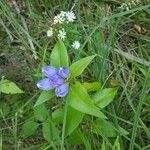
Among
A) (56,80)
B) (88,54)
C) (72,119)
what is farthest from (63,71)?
(88,54)

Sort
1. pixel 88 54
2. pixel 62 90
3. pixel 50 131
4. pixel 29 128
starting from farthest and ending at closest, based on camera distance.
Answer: pixel 88 54, pixel 29 128, pixel 50 131, pixel 62 90

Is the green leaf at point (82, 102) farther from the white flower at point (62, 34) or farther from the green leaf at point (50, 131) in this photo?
the white flower at point (62, 34)

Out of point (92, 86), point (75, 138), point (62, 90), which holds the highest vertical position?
point (62, 90)

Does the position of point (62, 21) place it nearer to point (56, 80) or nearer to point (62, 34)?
point (62, 34)

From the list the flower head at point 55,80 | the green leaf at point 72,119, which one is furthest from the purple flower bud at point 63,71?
the green leaf at point 72,119

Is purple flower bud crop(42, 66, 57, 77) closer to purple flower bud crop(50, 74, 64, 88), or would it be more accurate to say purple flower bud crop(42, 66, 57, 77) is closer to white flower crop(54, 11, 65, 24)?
purple flower bud crop(50, 74, 64, 88)

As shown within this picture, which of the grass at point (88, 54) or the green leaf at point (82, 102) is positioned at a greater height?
the green leaf at point (82, 102)
